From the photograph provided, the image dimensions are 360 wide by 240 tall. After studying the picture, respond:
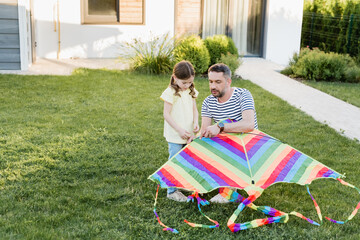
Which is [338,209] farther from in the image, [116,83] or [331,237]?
[116,83]

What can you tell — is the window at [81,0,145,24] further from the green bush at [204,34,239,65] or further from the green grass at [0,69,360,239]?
the green grass at [0,69,360,239]

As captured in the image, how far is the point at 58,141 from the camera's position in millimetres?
5105

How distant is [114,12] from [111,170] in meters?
8.52

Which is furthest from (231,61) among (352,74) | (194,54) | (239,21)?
(239,21)

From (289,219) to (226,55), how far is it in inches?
272

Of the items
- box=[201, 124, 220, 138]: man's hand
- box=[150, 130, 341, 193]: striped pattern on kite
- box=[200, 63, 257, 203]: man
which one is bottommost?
box=[150, 130, 341, 193]: striped pattern on kite

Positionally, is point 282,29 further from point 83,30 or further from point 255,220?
point 255,220

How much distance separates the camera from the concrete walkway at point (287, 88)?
650cm

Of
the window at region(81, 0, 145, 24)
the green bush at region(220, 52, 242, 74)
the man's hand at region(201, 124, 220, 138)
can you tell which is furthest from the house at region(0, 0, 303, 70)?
the man's hand at region(201, 124, 220, 138)

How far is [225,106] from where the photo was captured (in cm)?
372

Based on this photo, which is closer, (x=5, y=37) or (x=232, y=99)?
(x=232, y=99)

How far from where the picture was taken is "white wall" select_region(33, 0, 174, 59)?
11.4 m

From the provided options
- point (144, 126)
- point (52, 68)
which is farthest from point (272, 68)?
point (144, 126)

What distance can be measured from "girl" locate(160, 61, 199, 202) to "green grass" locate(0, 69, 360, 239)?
1.44 feet
